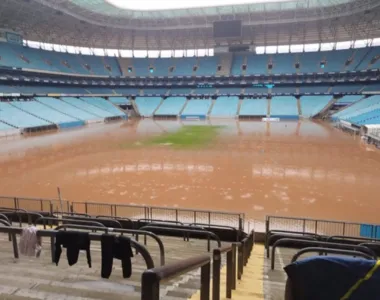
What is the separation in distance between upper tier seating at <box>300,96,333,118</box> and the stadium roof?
13332 mm

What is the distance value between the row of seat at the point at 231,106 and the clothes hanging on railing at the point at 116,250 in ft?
195

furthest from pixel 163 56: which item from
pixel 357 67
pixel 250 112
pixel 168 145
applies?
pixel 168 145

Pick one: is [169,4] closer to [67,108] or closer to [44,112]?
[67,108]

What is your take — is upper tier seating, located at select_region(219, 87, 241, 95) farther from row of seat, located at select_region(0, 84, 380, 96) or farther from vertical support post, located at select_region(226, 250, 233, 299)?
vertical support post, located at select_region(226, 250, 233, 299)

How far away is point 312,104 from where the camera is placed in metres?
62.1

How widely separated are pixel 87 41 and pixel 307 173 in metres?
64.6

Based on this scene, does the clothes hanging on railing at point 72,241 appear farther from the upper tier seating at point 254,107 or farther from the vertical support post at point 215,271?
the upper tier seating at point 254,107

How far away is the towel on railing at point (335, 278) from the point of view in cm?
202

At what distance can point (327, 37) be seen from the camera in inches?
2598

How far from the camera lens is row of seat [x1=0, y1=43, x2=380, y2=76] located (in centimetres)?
6091

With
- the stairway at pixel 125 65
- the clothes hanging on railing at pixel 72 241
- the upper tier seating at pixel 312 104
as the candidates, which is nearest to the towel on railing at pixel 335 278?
the clothes hanging on railing at pixel 72 241

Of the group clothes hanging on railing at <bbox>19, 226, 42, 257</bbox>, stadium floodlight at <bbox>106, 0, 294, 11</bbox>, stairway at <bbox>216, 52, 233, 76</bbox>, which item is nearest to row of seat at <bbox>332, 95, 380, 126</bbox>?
stadium floodlight at <bbox>106, 0, 294, 11</bbox>

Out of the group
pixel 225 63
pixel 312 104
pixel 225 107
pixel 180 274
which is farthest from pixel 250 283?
pixel 225 63

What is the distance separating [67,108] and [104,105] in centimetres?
1122
